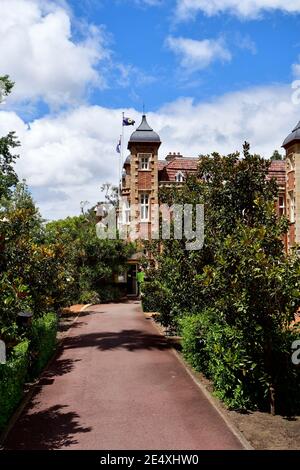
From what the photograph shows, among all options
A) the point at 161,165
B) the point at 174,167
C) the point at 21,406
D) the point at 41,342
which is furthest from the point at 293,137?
the point at 21,406

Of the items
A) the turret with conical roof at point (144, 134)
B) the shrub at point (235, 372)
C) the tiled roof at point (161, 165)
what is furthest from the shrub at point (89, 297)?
the shrub at point (235, 372)

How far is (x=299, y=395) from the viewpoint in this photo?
10.4 metres

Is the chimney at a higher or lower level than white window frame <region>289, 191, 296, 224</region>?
higher

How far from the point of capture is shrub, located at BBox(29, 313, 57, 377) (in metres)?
14.0

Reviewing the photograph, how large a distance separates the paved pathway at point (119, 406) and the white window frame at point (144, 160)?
69.3ft

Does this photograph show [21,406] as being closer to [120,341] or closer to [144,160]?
[120,341]

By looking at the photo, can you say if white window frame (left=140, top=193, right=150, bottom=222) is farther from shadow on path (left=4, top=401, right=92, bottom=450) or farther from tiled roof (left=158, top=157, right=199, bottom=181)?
shadow on path (left=4, top=401, right=92, bottom=450)

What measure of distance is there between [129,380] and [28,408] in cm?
322

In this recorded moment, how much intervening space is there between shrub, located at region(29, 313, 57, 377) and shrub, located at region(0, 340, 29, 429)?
1135mm

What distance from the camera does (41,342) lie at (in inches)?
578

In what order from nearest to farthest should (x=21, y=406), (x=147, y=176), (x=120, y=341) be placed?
(x=21, y=406) < (x=120, y=341) < (x=147, y=176)

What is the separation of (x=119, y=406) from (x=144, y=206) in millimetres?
27099

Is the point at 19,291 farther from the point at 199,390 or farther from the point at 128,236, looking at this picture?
the point at 128,236

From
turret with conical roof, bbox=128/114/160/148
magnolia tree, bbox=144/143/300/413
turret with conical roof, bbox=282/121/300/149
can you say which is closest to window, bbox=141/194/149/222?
turret with conical roof, bbox=128/114/160/148
